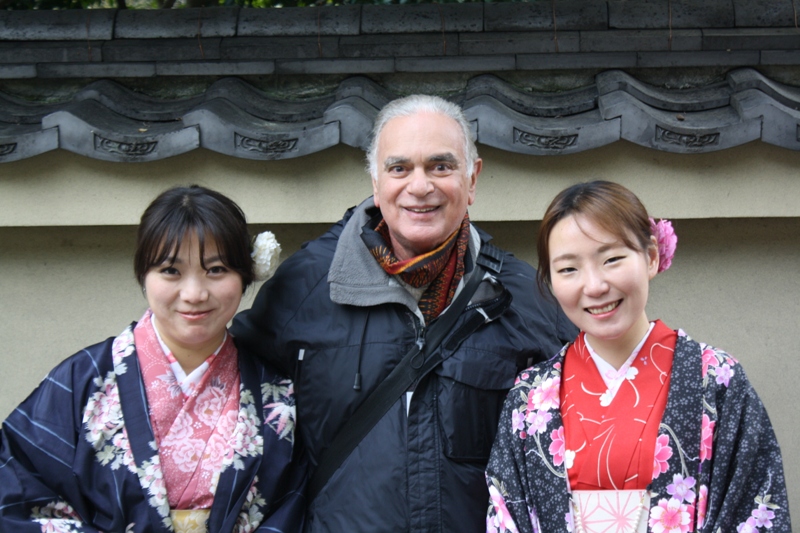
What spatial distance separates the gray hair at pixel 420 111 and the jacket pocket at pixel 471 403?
2.33ft

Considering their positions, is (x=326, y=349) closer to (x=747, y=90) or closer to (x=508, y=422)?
(x=508, y=422)

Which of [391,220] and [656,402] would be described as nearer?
[656,402]

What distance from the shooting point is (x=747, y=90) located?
11.1 feet

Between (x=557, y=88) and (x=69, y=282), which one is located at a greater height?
(x=557, y=88)

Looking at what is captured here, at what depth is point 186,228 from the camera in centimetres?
263

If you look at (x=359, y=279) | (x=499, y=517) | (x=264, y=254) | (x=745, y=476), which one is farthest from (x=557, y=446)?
(x=264, y=254)

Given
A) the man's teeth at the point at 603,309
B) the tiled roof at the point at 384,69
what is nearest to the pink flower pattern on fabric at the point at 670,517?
the man's teeth at the point at 603,309

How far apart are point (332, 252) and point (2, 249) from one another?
1857 mm

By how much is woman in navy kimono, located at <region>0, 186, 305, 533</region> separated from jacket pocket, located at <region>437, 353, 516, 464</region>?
22.5 inches

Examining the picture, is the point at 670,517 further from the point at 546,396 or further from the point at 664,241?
the point at 664,241

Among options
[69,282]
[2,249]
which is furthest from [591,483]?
[2,249]

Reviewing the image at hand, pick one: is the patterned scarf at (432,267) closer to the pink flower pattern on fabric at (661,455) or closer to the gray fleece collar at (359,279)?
the gray fleece collar at (359,279)

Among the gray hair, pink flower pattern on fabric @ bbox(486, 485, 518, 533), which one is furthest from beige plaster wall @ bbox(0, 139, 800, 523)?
pink flower pattern on fabric @ bbox(486, 485, 518, 533)

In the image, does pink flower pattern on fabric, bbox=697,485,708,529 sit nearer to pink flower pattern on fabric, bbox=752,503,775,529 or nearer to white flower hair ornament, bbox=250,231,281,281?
pink flower pattern on fabric, bbox=752,503,775,529
